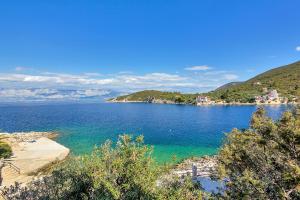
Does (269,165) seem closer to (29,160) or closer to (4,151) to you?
(29,160)

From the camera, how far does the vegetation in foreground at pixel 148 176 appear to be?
12258 mm

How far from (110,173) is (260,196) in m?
7.02

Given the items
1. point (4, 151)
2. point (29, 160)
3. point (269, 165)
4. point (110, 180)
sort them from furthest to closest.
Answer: point (4, 151) < point (29, 160) < point (269, 165) < point (110, 180)

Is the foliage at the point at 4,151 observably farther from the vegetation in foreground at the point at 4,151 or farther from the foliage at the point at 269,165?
the foliage at the point at 269,165

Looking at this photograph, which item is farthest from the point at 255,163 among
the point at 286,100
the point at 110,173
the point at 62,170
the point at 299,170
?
the point at 286,100

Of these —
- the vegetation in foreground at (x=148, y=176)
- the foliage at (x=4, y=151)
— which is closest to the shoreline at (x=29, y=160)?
the foliage at (x=4, y=151)

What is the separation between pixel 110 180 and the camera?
1284cm

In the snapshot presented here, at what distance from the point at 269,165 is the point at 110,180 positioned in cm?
793

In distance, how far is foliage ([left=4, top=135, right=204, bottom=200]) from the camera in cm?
1231

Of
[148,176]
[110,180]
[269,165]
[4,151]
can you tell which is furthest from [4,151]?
[269,165]

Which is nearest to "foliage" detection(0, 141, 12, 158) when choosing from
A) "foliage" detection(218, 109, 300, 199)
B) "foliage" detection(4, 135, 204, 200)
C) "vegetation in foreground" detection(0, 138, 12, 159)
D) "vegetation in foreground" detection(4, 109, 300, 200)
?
"vegetation in foreground" detection(0, 138, 12, 159)

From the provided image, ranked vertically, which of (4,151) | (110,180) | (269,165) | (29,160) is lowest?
(29,160)

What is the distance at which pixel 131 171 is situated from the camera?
512 inches

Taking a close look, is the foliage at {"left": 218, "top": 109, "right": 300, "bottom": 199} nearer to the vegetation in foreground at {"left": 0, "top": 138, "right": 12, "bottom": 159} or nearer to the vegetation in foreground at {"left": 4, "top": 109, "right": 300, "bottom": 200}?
the vegetation in foreground at {"left": 4, "top": 109, "right": 300, "bottom": 200}
